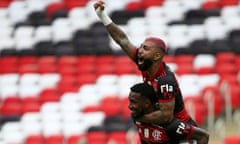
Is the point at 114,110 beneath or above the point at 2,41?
beneath

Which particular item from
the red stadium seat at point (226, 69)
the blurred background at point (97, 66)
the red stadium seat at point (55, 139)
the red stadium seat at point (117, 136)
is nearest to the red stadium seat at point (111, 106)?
the blurred background at point (97, 66)

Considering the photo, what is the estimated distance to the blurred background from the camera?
1295 centimetres

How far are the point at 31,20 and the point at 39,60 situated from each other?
4.51 feet

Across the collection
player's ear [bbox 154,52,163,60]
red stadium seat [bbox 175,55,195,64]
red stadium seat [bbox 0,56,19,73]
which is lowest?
red stadium seat [bbox 175,55,195,64]

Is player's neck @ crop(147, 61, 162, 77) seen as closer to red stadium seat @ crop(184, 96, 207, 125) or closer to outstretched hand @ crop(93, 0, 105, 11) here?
outstretched hand @ crop(93, 0, 105, 11)

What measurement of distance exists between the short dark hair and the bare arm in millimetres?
98

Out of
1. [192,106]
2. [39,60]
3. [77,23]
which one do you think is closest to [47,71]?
[39,60]

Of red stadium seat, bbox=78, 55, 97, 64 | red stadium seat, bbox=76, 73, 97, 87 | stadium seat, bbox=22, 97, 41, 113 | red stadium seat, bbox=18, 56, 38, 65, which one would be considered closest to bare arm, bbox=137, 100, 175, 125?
stadium seat, bbox=22, 97, 41, 113

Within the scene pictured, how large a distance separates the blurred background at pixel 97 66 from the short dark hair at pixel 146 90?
350 centimetres

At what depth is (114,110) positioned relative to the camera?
1313 cm

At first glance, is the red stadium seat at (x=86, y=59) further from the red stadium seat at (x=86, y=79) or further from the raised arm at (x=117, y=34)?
the raised arm at (x=117, y=34)

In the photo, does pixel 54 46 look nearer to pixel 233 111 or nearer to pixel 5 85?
pixel 5 85

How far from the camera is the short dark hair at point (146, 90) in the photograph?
25.4ft

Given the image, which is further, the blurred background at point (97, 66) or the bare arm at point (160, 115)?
the blurred background at point (97, 66)
